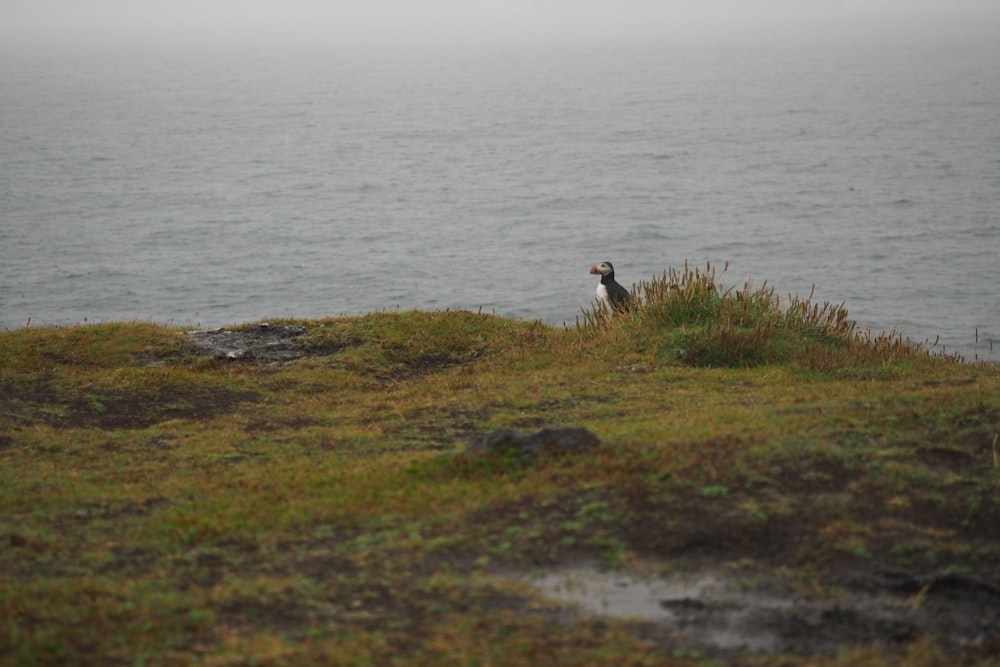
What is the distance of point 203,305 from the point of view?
42562 mm

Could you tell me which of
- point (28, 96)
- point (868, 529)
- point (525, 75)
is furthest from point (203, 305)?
point (525, 75)

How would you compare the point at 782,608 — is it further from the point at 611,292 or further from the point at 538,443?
the point at 611,292

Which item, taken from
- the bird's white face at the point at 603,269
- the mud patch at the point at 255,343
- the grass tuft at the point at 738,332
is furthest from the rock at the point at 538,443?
the bird's white face at the point at 603,269

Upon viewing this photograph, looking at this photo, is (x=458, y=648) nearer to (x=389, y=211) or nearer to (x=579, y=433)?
(x=579, y=433)

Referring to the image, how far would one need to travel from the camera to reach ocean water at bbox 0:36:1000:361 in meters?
44.5

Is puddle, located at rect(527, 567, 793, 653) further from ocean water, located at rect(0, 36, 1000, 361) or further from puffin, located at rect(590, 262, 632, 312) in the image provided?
ocean water, located at rect(0, 36, 1000, 361)

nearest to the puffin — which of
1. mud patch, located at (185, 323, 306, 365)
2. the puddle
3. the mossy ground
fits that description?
the mossy ground

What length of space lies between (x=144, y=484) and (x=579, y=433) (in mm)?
4228

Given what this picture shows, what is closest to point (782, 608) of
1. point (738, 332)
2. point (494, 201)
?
point (738, 332)

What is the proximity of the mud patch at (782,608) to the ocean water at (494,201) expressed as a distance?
10930 mm

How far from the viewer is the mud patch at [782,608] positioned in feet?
24.1

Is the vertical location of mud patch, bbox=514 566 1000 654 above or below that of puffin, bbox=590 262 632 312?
above

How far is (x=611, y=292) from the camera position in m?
19.9

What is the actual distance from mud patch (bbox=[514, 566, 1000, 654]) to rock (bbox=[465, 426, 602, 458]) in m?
2.46
